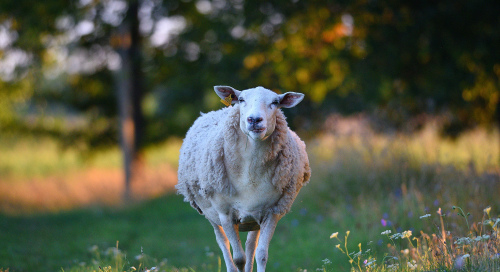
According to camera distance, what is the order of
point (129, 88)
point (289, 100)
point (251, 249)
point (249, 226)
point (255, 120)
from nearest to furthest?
point (255, 120) < point (289, 100) < point (249, 226) < point (251, 249) < point (129, 88)

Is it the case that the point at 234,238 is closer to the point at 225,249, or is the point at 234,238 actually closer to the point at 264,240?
the point at 264,240

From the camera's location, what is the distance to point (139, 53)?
10.9m

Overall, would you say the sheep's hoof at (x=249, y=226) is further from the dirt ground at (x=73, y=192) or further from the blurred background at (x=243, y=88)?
the dirt ground at (x=73, y=192)

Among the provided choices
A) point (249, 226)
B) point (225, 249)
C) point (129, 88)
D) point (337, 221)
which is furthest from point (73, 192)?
point (249, 226)

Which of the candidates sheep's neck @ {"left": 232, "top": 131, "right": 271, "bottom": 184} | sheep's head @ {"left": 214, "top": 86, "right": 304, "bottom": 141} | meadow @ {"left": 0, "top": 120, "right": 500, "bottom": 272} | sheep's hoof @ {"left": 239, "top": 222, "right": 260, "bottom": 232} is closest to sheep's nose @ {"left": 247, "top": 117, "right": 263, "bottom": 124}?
sheep's head @ {"left": 214, "top": 86, "right": 304, "bottom": 141}

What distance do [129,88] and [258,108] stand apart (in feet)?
26.2

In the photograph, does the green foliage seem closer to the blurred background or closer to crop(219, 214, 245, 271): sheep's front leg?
the blurred background

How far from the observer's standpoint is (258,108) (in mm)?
3605

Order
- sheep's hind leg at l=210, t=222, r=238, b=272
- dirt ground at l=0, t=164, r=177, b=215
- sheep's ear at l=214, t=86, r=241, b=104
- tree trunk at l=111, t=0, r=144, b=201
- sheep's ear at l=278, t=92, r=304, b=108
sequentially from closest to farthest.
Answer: sheep's ear at l=278, t=92, r=304, b=108, sheep's ear at l=214, t=86, r=241, b=104, sheep's hind leg at l=210, t=222, r=238, b=272, dirt ground at l=0, t=164, r=177, b=215, tree trunk at l=111, t=0, r=144, b=201

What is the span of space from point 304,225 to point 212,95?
13.6ft

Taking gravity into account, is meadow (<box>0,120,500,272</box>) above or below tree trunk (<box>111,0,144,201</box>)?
below

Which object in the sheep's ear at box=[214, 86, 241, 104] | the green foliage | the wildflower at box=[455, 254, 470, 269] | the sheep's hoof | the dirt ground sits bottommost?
the wildflower at box=[455, 254, 470, 269]

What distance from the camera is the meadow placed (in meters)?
4.13

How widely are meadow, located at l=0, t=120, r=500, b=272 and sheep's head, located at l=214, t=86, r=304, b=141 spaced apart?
1115 mm
